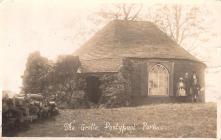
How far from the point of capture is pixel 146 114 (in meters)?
5.25

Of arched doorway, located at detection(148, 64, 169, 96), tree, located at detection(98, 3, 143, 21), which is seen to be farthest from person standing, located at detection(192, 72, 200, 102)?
tree, located at detection(98, 3, 143, 21)

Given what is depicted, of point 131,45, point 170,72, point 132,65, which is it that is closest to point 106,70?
point 132,65

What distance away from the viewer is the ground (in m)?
5.18

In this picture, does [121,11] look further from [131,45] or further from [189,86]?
[189,86]

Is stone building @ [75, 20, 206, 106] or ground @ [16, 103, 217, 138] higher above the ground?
stone building @ [75, 20, 206, 106]

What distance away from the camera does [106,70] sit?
214 inches

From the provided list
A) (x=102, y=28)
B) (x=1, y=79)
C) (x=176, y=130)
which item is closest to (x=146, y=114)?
(x=176, y=130)

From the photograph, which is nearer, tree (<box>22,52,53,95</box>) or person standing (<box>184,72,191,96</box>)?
tree (<box>22,52,53,95</box>)

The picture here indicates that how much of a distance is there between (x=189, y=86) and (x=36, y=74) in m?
1.82

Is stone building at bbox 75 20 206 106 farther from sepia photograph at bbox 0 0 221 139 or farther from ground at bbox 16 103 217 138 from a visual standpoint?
ground at bbox 16 103 217 138

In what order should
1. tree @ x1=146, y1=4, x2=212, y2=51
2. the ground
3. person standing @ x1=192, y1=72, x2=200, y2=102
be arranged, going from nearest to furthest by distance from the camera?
1. the ground
2. tree @ x1=146, y1=4, x2=212, y2=51
3. person standing @ x1=192, y1=72, x2=200, y2=102

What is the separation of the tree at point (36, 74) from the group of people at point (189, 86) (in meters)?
1.57

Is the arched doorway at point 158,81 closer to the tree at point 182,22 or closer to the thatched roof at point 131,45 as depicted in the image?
the thatched roof at point 131,45

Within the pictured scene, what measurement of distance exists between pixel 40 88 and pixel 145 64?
129 centimetres
